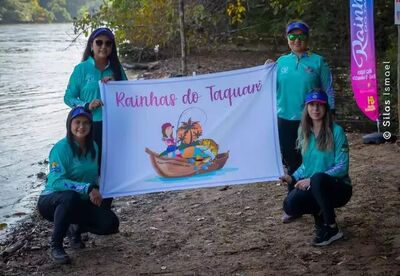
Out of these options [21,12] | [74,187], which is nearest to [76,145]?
[74,187]

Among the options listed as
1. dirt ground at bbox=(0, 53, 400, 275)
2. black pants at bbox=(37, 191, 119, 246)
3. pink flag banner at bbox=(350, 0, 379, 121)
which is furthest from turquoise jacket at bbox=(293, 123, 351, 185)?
pink flag banner at bbox=(350, 0, 379, 121)

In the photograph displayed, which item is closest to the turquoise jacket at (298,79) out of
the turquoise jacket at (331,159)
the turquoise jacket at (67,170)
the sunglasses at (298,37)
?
the sunglasses at (298,37)

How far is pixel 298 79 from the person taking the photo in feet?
17.1

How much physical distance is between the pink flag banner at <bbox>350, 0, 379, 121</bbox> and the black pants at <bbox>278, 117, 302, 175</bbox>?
11.1 ft

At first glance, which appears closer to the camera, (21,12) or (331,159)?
(331,159)

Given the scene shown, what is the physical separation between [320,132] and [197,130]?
1.08 m

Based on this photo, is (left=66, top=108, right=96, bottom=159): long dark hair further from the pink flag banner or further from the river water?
the pink flag banner

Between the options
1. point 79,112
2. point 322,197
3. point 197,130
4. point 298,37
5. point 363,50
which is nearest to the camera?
point 322,197

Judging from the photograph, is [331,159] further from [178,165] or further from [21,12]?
[21,12]

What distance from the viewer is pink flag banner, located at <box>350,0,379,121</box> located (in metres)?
8.31

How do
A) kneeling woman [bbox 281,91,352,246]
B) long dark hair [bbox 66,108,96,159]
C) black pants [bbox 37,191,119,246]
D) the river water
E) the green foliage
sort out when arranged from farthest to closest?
the green foliage < the river water < long dark hair [bbox 66,108,96,159] < black pants [bbox 37,191,119,246] < kneeling woman [bbox 281,91,352,246]

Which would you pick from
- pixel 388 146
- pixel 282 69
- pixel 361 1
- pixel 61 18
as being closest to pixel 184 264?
pixel 282 69

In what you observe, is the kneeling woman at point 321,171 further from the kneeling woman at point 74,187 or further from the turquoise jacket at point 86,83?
the turquoise jacket at point 86,83

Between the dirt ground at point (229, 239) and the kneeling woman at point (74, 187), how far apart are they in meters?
0.27
